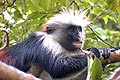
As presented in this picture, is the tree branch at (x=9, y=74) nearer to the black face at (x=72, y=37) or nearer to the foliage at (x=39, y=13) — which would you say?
the foliage at (x=39, y=13)

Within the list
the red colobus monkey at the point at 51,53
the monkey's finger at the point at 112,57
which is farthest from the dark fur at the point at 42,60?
the monkey's finger at the point at 112,57

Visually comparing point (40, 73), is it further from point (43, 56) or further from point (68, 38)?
point (68, 38)

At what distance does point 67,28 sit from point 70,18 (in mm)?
154

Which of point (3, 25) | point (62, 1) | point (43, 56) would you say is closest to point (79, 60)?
point (43, 56)

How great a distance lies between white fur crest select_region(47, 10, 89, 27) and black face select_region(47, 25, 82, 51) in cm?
9

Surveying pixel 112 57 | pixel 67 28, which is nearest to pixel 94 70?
pixel 112 57

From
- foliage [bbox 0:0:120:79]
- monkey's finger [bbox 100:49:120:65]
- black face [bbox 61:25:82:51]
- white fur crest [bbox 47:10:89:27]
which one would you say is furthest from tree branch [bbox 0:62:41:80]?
white fur crest [bbox 47:10:89:27]

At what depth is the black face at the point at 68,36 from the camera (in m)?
3.59

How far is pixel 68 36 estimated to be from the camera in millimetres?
3783

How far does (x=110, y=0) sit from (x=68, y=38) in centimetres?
72

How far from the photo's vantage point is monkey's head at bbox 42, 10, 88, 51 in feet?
12.1

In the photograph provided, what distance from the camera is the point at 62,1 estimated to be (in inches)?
140

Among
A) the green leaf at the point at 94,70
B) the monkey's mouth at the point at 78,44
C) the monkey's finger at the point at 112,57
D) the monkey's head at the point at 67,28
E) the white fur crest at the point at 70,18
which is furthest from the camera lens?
the white fur crest at the point at 70,18

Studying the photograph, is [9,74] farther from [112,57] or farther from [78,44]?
[78,44]
